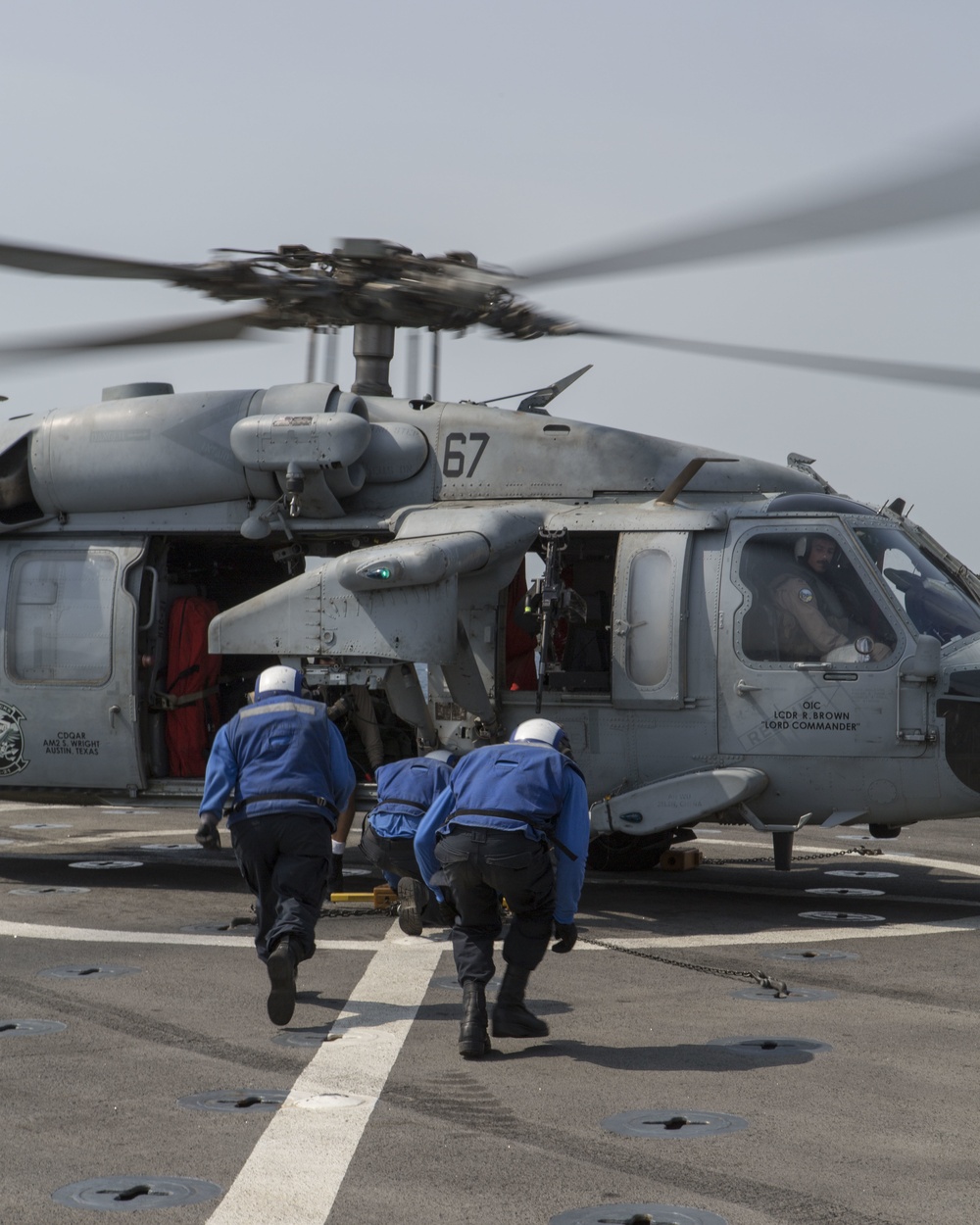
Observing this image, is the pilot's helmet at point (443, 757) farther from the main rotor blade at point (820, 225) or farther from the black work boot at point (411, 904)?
the main rotor blade at point (820, 225)

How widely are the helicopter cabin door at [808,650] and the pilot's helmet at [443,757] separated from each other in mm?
2051

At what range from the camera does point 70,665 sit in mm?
12211

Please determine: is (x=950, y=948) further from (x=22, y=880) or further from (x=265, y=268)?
(x=22, y=880)

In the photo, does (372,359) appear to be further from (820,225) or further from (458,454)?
(820,225)

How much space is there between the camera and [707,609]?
35.6ft

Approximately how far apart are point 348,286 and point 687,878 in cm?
667

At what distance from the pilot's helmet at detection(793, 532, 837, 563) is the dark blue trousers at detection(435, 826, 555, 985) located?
14.8ft

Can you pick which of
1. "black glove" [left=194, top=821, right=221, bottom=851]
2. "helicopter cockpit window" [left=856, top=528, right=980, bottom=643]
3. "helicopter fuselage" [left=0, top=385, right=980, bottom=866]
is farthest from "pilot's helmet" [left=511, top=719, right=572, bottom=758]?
"helicopter cockpit window" [left=856, top=528, right=980, bottom=643]

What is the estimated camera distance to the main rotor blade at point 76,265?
7.11 meters

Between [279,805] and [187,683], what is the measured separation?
16.7 feet

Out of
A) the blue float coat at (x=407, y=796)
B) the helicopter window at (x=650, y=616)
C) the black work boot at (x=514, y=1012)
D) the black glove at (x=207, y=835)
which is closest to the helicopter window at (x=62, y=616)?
the blue float coat at (x=407, y=796)

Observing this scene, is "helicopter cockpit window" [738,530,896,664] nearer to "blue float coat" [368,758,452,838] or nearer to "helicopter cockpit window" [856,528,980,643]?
"helicopter cockpit window" [856,528,980,643]

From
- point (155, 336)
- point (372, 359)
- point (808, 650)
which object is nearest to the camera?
point (155, 336)

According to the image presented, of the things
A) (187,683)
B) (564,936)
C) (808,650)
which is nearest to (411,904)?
(564,936)
